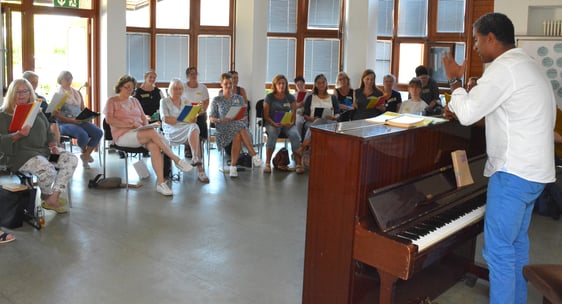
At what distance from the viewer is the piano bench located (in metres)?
2.61

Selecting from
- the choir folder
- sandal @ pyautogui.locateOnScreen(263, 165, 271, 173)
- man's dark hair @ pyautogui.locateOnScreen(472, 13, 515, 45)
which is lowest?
sandal @ pyautogui.locateOnScreen(263, 165, 271, 173)

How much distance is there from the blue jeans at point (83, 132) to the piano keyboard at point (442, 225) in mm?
5108

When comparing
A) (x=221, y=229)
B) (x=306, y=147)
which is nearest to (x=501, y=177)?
(x=221, y=229)

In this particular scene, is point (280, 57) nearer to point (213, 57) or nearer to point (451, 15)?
point (213, 57)

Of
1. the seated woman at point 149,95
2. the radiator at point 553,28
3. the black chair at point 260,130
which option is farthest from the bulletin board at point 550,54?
the seated woman at point 149,95

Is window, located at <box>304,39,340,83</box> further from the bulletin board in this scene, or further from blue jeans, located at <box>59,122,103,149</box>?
blue jeans, located at <box>59,122,103,149</box>

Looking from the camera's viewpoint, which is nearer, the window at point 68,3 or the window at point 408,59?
the window at point 68,3

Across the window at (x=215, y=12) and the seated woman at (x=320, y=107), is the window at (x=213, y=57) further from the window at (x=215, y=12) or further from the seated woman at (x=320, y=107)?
the seated woman at (x=320, y=107)

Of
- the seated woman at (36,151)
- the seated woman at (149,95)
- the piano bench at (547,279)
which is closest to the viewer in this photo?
the piano bench at (547,279)

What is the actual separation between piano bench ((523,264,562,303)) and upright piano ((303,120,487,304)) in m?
0.36

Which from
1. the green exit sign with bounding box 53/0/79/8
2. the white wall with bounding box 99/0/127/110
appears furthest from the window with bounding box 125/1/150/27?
the green exit sign with bounding box 53/0/79/8

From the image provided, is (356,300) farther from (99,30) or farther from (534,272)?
(99,30)

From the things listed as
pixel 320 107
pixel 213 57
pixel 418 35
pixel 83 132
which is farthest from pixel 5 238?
pixel 418 35

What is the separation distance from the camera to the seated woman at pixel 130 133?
19.7ft
